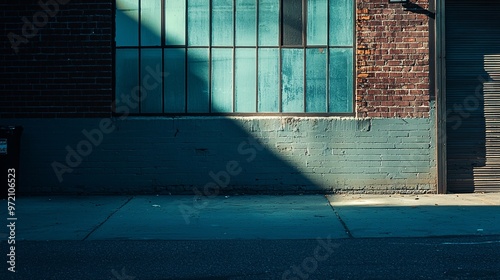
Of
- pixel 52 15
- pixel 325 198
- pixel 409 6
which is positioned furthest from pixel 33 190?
pixel 409 6

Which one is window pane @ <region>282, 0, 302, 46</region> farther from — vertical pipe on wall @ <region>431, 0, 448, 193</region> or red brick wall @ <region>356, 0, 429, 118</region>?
vertical pipe on wall @ <region>431, 0, 448, 193</region>

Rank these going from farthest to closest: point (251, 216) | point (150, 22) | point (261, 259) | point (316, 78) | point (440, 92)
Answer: point (150, 22) < point (316, 78) < point (440, 92) < point (251, 216) < point (261, 259)

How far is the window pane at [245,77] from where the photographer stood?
1227cm

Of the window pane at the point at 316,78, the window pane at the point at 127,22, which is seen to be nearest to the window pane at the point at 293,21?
the window pane at the point at 316,78

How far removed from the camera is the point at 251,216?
391 inches

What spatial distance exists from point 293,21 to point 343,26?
0.95m

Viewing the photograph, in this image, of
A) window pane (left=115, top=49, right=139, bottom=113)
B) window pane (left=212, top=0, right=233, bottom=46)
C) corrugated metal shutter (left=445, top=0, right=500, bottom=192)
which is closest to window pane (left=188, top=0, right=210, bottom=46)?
window pane (left=212, top=0, right=233, bottom=46)

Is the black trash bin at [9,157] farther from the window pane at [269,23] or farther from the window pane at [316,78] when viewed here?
the window pane at [316,78]

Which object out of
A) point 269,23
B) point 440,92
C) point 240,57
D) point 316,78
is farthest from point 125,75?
point 440,92

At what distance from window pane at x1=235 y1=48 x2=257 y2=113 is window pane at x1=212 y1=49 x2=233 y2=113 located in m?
0.13

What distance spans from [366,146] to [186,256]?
5820 millimetres

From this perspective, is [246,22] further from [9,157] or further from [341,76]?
[9,157]

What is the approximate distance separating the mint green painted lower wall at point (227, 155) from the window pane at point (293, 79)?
12.9 inches

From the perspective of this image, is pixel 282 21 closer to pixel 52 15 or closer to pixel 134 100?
pixel 134 100
